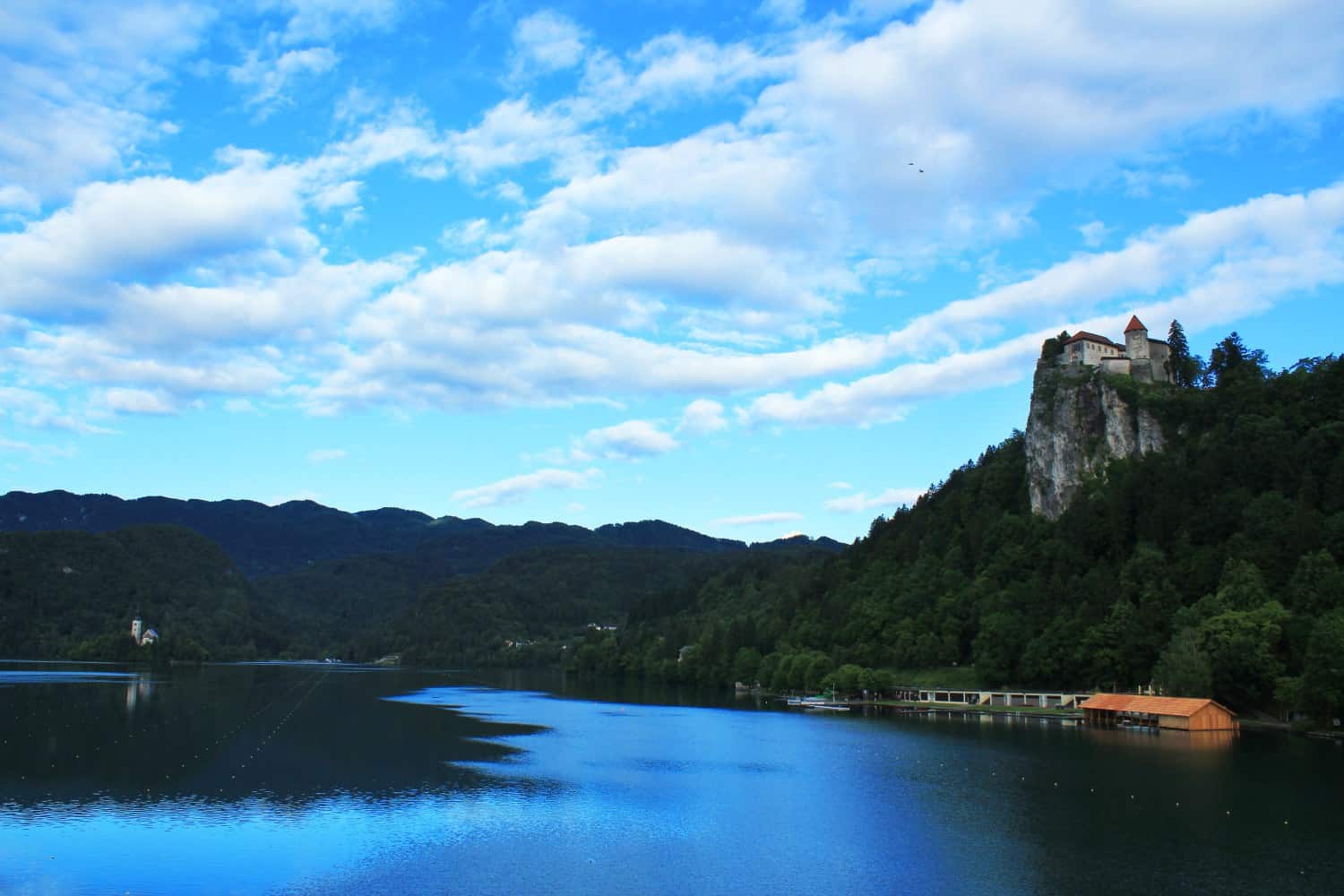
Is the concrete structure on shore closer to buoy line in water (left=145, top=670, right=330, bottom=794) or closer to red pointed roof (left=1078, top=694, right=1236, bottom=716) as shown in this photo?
red pointed roof (left=1078, top=694, right=1236, bottom=716)

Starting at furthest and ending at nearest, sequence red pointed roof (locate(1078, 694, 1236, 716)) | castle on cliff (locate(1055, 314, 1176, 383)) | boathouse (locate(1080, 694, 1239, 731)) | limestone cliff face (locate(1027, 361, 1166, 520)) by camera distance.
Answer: castle on cliff (locate(1055, 314, 1176, 383)) < limestone cliff face (locate(1027, 361, 1166, 520)) < red pointed roof (locate(1078, 694, 1236, 716)) < boathouse (locate(1080, 694, 1239, 731))

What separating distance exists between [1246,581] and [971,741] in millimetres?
38408

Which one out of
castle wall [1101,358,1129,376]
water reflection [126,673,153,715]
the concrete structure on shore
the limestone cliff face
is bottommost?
water reflection [126,673,153,715]

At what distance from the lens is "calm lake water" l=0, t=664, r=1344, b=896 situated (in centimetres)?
3891

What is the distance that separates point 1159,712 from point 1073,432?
232ft

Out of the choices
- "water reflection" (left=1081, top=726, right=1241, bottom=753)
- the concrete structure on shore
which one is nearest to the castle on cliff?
the concrete structure on shore

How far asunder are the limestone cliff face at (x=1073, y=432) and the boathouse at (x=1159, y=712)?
54839mm

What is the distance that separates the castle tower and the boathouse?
73904mm

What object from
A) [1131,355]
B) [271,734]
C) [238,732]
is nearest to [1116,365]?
[1131,355]

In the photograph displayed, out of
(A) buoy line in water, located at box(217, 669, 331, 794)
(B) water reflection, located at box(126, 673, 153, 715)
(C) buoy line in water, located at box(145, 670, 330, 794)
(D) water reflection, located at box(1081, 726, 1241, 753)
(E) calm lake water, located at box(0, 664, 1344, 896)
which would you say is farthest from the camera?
(B) water reflection, located at box(126, 673, 153, 715)

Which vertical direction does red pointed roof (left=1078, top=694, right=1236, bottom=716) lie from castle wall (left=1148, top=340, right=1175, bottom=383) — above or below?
→ below

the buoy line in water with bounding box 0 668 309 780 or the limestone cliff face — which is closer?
the buoy line in water with bounding box 0 668 309 780

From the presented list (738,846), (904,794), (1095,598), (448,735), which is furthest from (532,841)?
(1095,598)

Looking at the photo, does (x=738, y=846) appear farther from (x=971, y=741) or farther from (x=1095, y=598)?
(x=1095, y=598)
